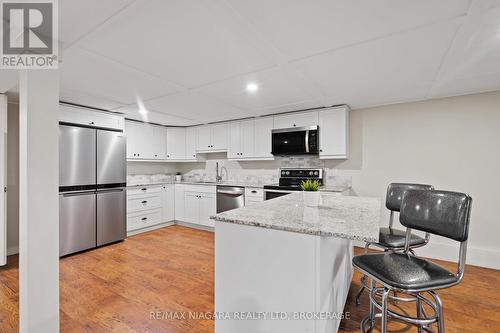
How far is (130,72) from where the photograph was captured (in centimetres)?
232

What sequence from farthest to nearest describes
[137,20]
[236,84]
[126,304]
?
1. [236,84]
2. [126,304]
3. [137,20]

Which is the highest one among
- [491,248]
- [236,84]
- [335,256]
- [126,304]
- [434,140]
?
[236,84]

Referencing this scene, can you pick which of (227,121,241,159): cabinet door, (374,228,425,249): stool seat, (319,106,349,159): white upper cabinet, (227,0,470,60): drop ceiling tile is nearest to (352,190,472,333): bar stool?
(374,228,425,249): stool seat

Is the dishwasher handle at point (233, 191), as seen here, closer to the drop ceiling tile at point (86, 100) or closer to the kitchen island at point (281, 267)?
the drop ceiling tile at point (86, 100)

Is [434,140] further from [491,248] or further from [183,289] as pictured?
[183,289]

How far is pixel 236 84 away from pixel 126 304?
7.85 ft

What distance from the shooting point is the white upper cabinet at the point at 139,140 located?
176 inches

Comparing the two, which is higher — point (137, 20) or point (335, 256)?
point (137, 20)

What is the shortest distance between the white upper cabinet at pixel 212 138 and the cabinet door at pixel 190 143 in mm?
124

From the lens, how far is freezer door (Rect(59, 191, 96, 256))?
3264 mm

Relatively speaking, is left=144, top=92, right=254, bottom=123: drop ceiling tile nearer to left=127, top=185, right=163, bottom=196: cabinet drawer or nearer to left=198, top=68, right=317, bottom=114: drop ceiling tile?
left=198, top=68, right=317, bottom=114: drop ceiling tile

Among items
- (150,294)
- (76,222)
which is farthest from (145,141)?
(150,294)

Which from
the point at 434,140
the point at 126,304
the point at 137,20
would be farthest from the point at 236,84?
the point at 434,140

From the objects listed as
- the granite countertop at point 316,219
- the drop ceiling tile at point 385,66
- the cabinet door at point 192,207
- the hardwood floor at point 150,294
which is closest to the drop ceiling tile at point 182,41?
the drop ceiling tile at point 385,66
